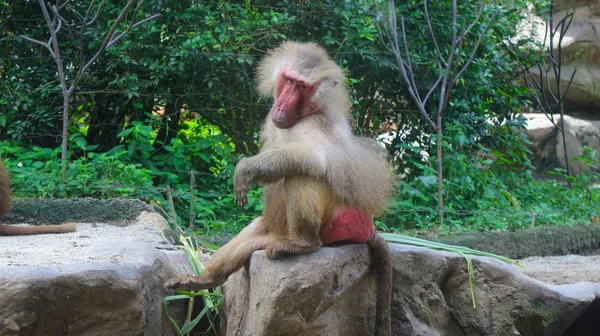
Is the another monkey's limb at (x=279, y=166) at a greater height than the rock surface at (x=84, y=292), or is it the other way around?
the another monkey's limb at (x=279, y=166)

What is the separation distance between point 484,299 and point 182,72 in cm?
483

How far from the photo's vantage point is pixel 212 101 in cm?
832

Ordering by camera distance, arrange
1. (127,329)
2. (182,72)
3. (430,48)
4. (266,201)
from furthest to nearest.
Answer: (430,48), (182,72), (266,201), (127,329)

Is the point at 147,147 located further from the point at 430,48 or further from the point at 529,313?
the point at 529,313

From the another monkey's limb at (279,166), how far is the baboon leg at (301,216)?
0.21ft

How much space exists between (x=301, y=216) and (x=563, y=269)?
3.19 meters

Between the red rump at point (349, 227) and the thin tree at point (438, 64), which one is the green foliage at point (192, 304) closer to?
the red rump at point (349, 227)

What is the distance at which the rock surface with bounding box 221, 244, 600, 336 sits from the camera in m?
3.86

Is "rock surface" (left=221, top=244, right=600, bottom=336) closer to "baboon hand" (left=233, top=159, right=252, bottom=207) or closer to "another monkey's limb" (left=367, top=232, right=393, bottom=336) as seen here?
"another monkey's limb" (left=367, top=232, right=393, bottom=336)

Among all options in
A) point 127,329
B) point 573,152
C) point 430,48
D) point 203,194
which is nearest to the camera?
point 127,329

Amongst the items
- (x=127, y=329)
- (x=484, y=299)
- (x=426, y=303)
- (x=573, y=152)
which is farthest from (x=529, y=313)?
(x=573, y=152)

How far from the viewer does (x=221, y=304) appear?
172 inches

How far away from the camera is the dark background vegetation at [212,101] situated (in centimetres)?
788

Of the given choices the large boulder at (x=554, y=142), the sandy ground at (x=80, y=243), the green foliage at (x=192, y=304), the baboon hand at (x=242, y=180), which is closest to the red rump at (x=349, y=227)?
the baboon hand at (x=242, y=180)
